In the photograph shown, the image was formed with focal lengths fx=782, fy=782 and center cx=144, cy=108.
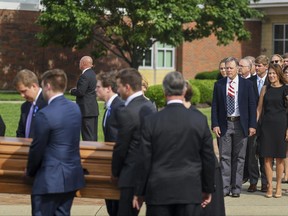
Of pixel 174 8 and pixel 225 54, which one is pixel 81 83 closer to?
pixel 174 8

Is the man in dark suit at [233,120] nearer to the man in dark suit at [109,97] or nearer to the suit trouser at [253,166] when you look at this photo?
the suit trouser at [253,166]

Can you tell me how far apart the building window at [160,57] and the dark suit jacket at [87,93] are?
23.9 m

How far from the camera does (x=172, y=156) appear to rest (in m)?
6.52

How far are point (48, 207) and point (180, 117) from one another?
1.51m

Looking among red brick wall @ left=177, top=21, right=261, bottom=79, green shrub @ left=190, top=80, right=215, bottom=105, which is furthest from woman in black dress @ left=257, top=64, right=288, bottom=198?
red brick wall @ left=177, top=21, right=261, bottom=79

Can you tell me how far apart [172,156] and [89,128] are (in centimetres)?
795

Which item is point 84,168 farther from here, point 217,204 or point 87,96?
point 87,96

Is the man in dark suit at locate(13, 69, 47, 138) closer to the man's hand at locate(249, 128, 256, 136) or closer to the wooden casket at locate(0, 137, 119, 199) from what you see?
the wooden casket at locate(0, 137, 119, 199)

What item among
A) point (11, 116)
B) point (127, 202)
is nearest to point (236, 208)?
point (127, 202)

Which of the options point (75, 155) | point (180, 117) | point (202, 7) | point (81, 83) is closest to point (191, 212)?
point (180, 117)

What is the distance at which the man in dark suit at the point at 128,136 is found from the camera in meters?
7.00

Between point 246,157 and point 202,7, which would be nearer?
point 246,157

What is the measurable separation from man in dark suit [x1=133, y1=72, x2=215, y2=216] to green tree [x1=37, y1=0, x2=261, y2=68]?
23.1 meters

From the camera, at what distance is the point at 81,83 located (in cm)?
1412
